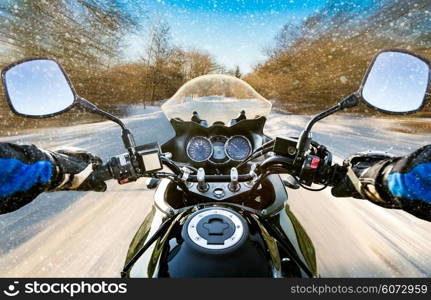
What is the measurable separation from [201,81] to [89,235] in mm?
1883

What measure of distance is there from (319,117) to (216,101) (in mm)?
1663

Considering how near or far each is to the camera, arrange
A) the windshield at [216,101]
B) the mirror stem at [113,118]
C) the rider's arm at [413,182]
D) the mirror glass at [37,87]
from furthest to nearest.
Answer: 1. the windshield at [216,101]
2. the mirror glass at [37,87]
3. the mirror stem at [113,118]
4. the rider's arm at [413,182]

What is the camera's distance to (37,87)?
1658 millimetres

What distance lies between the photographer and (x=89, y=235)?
334cm

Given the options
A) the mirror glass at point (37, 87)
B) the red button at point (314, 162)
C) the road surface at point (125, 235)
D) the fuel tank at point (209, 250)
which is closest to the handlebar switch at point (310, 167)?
the red button at point (314, 162)

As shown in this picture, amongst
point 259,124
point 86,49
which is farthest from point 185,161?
point 86,49

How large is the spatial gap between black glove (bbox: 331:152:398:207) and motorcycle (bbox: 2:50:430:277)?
0.03m

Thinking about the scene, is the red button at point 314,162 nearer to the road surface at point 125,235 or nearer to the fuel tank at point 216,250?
the fuel tank at point 216,250

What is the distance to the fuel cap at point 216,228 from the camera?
1.25 metres

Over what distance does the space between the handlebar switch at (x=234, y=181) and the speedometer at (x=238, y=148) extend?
895 mm

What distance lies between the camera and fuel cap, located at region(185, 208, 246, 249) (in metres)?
1.25

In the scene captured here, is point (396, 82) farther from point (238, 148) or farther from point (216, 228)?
point (238, 148)

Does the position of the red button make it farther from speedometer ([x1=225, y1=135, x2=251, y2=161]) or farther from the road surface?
→ the road surface

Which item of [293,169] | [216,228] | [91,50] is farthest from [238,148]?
[91,50]
